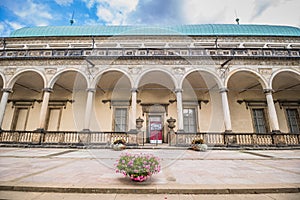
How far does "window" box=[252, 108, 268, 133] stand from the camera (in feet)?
48.6

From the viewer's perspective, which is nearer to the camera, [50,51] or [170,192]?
[170,192]

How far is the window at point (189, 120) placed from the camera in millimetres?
15086

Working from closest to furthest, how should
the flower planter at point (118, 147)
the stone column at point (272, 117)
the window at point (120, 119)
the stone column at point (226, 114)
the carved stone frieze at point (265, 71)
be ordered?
the flower planter at point (118, 147), the stone column at point (272, 117), the stone column at point (226, 114), the carved stone frieze at point (265, 71), the window at point (120, 119)

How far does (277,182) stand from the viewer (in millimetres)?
3479

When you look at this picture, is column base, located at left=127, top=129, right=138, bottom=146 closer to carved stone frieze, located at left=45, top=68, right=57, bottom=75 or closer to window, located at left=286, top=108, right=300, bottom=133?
carved stone frieze, located at left=45, top=68, right=57, bottom=75

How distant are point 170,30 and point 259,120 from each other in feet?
47.2

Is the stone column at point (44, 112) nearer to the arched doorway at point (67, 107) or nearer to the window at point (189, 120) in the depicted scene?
the arched doorway at point (67, 107)

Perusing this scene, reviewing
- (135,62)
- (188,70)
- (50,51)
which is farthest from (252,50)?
(50,51)

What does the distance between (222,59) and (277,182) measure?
10.8 metres

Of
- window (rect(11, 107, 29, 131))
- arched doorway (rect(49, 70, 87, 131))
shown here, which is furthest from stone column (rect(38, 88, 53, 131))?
window (rect(11, 107, 29, 131))

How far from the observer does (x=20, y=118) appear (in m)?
15.3

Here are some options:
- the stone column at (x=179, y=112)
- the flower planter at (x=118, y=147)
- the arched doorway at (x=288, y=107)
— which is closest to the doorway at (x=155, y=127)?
the stone column at (x=179, y=112)

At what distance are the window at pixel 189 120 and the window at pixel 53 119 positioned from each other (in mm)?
12937

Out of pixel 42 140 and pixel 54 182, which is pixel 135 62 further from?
pixel 54 182
